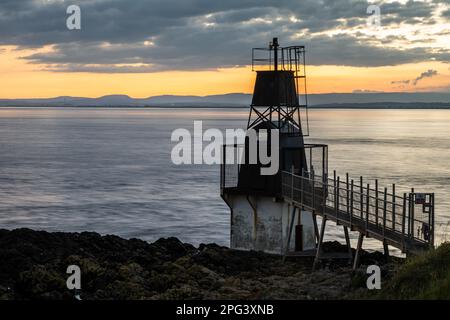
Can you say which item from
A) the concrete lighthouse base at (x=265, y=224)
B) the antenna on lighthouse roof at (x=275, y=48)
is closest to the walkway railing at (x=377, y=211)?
the concrete lighthouse base at (x=265, y=224)

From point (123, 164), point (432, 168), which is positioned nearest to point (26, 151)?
point (123, 164)

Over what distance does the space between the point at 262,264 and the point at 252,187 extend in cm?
347

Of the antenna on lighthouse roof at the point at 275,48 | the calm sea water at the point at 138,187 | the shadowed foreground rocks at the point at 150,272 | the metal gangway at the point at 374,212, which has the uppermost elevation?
the antenna on lighthouse roof at the point at 275,48

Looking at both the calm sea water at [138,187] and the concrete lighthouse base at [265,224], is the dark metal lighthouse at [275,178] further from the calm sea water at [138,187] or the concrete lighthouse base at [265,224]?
the calm sea water at [138,187]

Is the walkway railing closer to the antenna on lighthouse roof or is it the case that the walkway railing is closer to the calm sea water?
the antenna on lighthouse roof

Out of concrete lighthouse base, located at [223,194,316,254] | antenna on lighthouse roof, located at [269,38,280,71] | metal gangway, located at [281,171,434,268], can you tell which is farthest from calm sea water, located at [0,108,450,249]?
antenna on lighthouse roof, located at [269,38,280,71]

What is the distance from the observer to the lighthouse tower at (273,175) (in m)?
26.0

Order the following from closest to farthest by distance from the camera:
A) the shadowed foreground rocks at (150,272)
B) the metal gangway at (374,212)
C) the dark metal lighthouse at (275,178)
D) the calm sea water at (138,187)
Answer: the shadowed foreground rocks at (150,272) < the metal gangway at (374,212) < the dark metal lighthouse at (275,178) < the calm sea water at (138,187)

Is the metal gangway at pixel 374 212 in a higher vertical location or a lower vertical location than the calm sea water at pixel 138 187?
higher

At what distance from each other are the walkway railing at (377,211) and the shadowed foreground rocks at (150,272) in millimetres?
1610

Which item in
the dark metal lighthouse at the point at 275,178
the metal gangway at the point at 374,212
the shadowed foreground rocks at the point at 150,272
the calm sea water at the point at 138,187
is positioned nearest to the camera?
the shadowed foreground rocks at the point at 150,272

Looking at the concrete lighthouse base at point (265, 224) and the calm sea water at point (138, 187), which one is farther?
the calm sea water at point (138, 187)
